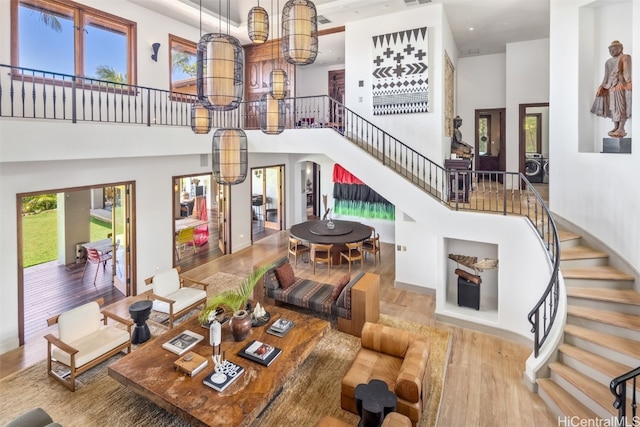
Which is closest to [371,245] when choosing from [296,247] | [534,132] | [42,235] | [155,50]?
[296,247]

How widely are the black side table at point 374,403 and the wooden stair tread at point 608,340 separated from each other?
2.80 meters

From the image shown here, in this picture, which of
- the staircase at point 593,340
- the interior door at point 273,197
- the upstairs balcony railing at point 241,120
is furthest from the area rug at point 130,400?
the interior door at point 273,197

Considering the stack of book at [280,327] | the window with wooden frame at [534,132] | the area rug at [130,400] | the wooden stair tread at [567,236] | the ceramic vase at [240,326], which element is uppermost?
the window with wooden frame at [534,132]

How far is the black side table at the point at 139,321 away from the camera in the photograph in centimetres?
535

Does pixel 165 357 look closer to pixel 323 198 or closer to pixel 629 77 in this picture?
pixel 629 77

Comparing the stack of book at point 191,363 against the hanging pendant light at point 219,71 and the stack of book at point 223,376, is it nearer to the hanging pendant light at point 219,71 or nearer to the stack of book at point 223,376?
the stack of book at point 223,376

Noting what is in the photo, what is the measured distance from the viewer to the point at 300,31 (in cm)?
354

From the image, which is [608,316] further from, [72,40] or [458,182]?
[72,40]

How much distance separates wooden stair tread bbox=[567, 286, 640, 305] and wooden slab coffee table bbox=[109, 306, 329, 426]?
3.69 m

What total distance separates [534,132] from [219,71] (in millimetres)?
11539

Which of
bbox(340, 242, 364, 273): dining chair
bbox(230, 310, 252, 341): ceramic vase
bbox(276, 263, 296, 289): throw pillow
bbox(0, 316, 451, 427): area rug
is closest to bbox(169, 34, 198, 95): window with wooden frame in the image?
bbox(276, 263, 296, 289): throw pillow

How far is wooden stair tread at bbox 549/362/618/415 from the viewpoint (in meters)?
3.60

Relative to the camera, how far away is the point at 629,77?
5074mm

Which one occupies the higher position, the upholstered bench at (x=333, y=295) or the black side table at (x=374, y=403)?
the upholstered bench at (x=333, y=295)
